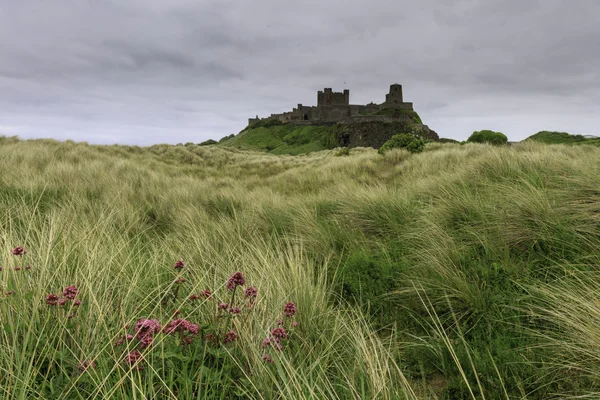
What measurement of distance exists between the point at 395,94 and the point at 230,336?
2736 inches

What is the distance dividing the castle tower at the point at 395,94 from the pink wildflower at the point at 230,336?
68.5 meters

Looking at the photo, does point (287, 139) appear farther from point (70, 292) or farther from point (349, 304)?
point (70, 292)

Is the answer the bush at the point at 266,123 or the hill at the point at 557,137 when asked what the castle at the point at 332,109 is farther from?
the hill at the point at 557,137

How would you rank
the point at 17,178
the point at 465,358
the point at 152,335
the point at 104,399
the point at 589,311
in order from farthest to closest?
the point at 17,178 → the point at 465,358 → the point at 589,311 → the point at 152,335 → the point at 104,399

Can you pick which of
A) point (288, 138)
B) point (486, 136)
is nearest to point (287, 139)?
point (288, 138)

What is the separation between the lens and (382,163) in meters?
12.5

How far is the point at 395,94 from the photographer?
64.4 meters

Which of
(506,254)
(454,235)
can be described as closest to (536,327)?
(506,254)

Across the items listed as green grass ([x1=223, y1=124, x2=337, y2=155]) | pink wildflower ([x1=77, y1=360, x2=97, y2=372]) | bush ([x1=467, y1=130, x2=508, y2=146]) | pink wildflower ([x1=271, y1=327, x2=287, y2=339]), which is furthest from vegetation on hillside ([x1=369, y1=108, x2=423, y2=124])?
pink wildflower ([x1=77, y1=360, x2=97, y2=372])

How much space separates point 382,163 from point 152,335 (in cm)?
1188

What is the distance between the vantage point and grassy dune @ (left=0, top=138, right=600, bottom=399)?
4.51 ft

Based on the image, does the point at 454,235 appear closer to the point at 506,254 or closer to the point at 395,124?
the point at 506,254

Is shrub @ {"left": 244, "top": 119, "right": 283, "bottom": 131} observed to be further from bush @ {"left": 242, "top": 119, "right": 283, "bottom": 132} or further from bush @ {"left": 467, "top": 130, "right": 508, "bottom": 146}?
bush @ {"left": 467, "top": 130, "right": 508, "bottom": 146}

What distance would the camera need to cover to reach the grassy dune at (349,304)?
1375 millimetres
